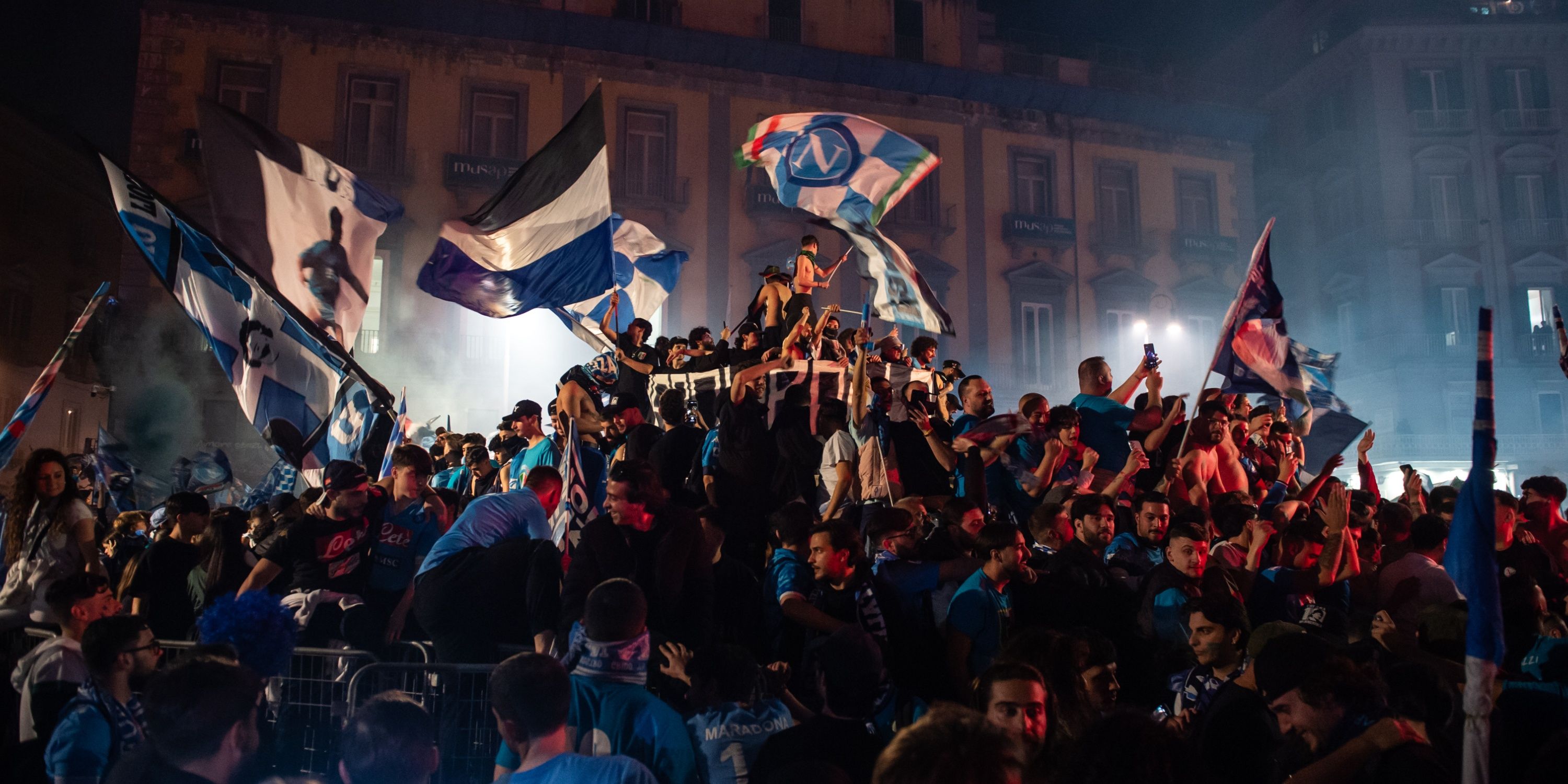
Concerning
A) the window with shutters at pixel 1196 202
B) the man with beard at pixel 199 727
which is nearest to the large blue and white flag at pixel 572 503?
the man with beard at pixel 199 727

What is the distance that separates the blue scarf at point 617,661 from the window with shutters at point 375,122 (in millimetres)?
23906

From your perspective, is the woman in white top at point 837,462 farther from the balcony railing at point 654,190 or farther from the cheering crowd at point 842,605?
the balcony railing at point 654,190

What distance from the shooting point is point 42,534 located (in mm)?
6371

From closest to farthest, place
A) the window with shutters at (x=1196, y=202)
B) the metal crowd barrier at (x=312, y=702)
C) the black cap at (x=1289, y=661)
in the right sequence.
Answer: the black cap at (x=1289, y=661) → the metal crowd barrier at (x=312, y=702) → the window with shutters at (x=1196, y=202)

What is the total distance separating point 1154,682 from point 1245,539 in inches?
69.5

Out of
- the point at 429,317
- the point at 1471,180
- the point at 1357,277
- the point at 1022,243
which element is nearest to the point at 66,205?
the point at 429,317

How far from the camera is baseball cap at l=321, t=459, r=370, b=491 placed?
19.9ft

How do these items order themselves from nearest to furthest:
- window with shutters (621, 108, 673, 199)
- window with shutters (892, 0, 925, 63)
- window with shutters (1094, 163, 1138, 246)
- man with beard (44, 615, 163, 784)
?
man with beard (44, 615, 163, 784) → window with shutters (621, 108, 673, 199) → window with shutters (892, 0, 925, 63) → window with shutters (1094, 163, 1138, 246)

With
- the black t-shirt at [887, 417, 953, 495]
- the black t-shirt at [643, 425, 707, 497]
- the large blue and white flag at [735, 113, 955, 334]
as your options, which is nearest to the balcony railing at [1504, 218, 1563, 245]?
the large blue and white flag at [735, 113, 955, 334]

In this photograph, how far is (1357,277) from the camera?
3688cm

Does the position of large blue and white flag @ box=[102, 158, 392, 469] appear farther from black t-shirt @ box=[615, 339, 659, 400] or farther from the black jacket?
black t-shirt @ box=[615, 339, 659, 400]

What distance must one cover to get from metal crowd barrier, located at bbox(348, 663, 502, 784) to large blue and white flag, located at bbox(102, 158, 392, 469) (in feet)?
9.67

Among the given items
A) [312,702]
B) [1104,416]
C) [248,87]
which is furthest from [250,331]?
[248,87]

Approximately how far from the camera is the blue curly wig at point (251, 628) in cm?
441
